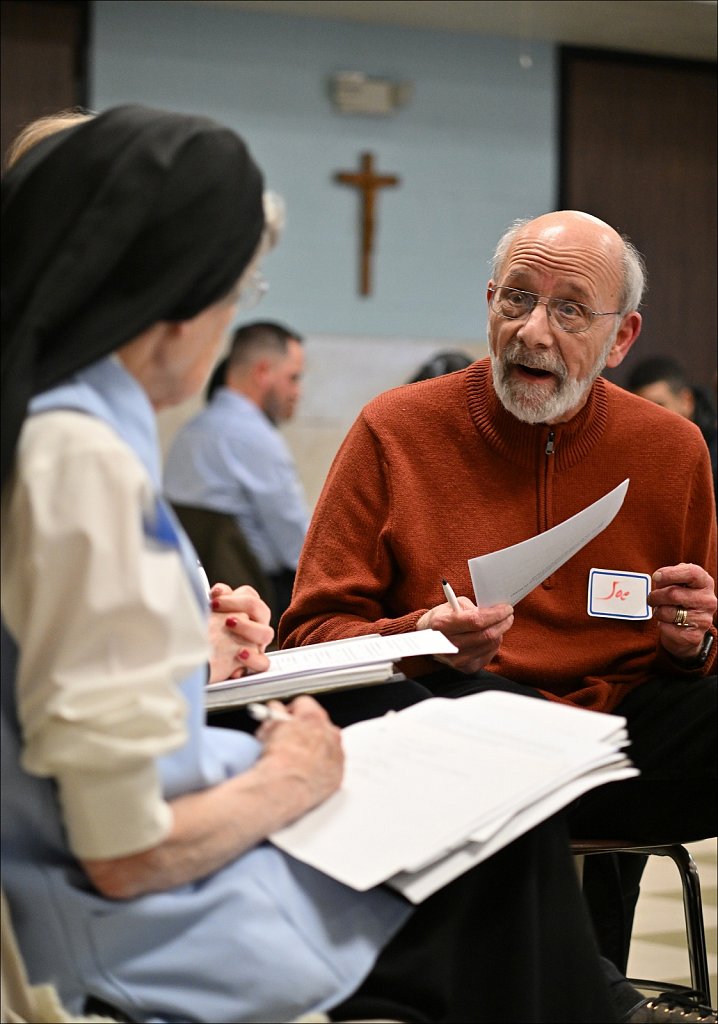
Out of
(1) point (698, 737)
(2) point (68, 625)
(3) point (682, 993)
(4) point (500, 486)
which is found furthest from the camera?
(4) point (500, 486)

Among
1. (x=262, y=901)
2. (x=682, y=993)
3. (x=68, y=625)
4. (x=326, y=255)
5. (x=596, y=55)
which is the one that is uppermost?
(x=596, y=55)

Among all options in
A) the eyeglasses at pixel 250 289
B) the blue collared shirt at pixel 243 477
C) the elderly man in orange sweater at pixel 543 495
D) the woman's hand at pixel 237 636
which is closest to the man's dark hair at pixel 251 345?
the blue collared shirt at pixel 243 477

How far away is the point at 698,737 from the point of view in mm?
2053

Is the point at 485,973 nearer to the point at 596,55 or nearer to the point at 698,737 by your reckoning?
the point at 698,737

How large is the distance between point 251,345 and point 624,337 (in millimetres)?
3383

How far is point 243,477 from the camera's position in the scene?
17.8 feet

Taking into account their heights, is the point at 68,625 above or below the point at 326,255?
below

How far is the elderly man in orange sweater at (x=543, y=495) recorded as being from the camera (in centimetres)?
229

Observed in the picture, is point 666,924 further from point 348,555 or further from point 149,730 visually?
point 149,730

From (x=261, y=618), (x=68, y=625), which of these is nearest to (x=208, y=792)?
(x=68, y=625)

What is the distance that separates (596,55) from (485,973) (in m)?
6.42

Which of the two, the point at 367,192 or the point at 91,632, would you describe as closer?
the point at 91,632

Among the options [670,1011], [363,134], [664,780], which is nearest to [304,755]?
[670,1011]

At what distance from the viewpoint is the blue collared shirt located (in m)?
5.41
